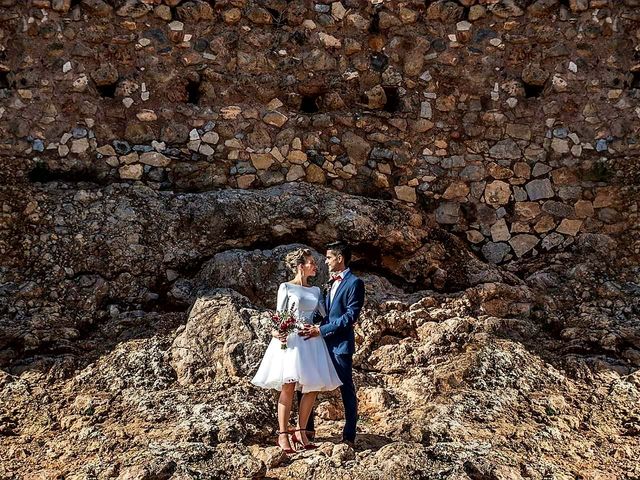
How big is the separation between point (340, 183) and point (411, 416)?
2950 millimetres

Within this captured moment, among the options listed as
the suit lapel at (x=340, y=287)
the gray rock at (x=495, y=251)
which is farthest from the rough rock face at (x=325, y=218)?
the suit lapel at (x=340, y=287)

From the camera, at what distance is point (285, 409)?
4.98 meters

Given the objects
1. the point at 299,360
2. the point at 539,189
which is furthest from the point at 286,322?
the point at 539,189

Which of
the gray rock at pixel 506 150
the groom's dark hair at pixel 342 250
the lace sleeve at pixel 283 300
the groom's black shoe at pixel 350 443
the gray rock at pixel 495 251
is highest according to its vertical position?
the gray rock at pixel 506 150

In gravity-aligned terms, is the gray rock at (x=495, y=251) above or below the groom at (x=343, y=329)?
below

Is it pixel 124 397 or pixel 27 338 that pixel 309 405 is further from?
pixel 27 338

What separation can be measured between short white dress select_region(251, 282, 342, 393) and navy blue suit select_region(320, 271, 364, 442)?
6 cm

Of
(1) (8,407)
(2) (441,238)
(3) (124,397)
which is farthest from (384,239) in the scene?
(1) (8,407)

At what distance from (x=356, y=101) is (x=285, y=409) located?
388cm

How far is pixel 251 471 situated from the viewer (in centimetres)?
462

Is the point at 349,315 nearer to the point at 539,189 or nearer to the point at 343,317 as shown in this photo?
the point at 343,317

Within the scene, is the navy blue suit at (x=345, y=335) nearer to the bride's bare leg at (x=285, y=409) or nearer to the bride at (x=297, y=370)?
the bride at (x=297, y=370)

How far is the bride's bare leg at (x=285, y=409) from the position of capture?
4.93 meters

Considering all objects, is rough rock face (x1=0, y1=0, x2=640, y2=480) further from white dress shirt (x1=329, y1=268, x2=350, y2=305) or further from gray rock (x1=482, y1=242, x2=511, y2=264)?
white dress shirt (x1=329, y1=268, x2=350, y2=305)
